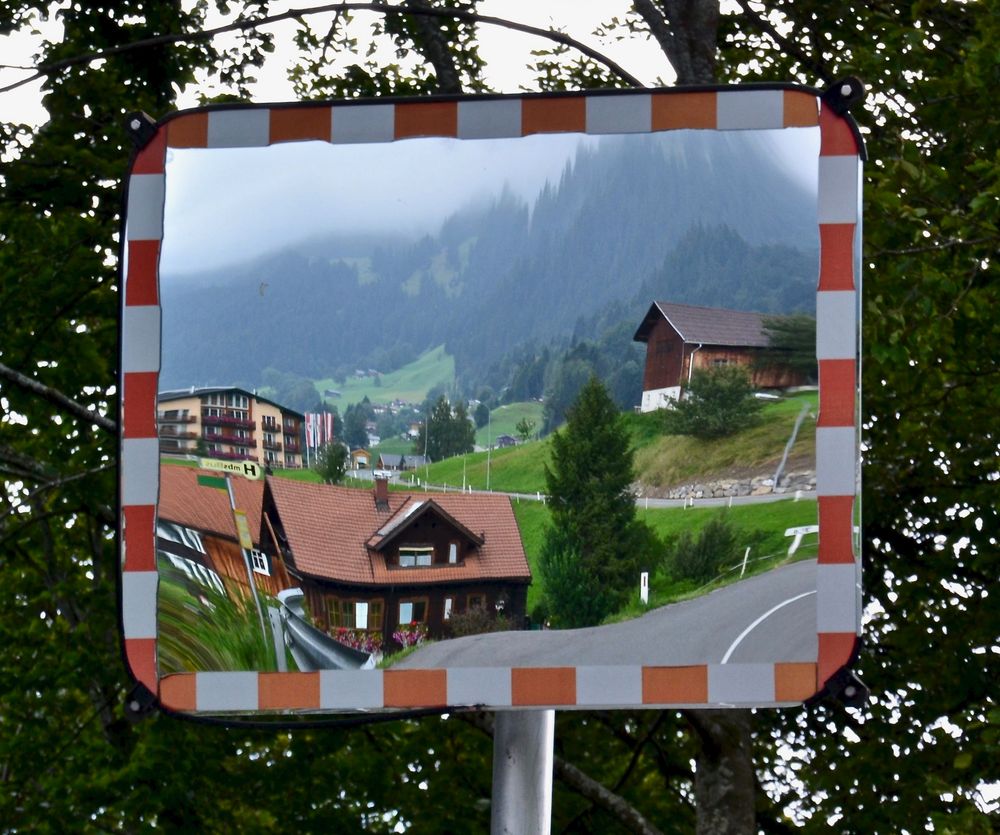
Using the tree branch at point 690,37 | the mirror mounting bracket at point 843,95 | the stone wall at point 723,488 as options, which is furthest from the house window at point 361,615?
the tree branch at point 690,37

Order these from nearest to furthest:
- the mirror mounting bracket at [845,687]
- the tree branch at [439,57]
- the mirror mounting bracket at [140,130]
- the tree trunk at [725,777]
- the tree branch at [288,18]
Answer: the mirror mounting bracket at [845,687] → the mirror mounting bracket at [140,130] → the tree branch at [288,18] → the tree branch at [439,57] → the tree trunk at [725,777]

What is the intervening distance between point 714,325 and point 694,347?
0.06m

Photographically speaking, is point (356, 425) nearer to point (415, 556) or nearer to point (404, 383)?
point (404, 383)

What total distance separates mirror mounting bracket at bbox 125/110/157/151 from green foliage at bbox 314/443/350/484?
68cm

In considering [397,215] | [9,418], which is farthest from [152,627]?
[9,418]

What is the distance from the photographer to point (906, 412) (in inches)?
357

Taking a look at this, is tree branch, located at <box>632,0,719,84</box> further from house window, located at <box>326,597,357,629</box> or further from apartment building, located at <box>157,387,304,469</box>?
house window, located at <box>326,597,357,629</box>

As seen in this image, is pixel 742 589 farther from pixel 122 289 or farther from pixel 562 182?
pixel 122 289

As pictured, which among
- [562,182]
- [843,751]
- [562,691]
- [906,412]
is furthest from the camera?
[843,751]

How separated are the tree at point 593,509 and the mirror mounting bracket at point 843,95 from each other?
67 centimetres

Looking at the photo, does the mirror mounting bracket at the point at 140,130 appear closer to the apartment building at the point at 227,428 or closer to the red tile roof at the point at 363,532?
the apartment building at the point at 227,428

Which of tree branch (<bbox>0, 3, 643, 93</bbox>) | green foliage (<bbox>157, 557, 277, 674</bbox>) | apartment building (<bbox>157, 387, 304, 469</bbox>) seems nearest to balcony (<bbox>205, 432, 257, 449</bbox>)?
apartment building (<bbox>157, 387, 304, 469</bbox>)

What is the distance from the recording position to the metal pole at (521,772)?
331 cm

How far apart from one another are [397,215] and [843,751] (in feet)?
23.8
